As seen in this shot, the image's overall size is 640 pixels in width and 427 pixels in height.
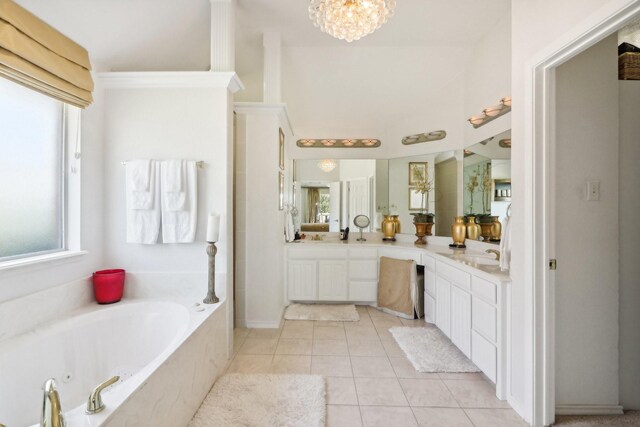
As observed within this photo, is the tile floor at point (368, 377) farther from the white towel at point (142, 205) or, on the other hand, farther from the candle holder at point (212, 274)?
the white towel at point (142, 205)

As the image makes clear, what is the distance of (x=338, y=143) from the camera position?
4.07 meters

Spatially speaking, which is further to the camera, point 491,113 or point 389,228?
point 389,228

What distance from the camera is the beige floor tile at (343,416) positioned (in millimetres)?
1622

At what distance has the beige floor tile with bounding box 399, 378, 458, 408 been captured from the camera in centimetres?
180

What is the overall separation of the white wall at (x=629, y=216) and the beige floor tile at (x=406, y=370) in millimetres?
1127

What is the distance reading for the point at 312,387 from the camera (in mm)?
1902

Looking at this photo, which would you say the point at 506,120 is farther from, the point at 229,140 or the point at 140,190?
the point at 140,190

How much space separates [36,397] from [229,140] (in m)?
1.89

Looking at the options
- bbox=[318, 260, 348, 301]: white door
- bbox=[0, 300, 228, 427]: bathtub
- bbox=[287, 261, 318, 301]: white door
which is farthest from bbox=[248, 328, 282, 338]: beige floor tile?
bbox=[318, 260, 348, 301]: white door

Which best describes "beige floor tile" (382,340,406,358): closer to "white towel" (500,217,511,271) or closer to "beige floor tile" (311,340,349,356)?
"beige floor tile" (311,340,349,356)

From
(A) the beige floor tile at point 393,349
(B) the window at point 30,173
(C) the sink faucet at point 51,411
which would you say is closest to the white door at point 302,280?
(A) the beige floor tile at point 393,349

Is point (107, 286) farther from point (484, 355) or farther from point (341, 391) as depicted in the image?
point (484, 355)

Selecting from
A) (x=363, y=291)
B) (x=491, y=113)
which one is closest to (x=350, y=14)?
(x=491, y=113)

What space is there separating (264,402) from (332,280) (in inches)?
70.9
